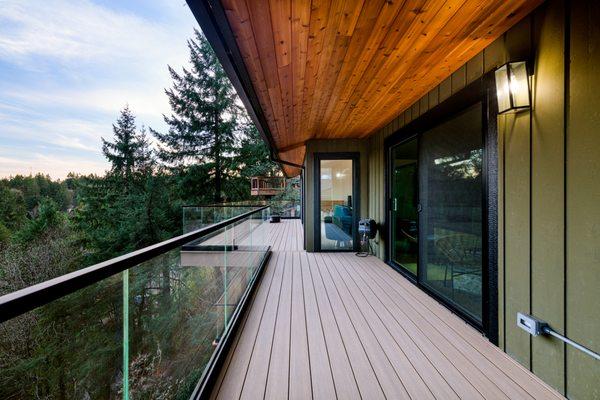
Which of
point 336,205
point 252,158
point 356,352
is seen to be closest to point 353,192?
point 336,205

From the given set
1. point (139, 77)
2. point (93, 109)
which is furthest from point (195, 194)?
point (93, 109)

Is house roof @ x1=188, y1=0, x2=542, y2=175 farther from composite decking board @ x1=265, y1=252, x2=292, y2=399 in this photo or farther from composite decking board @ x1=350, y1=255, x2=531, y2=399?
composite decking board @ x1=350, y1=255, x2=531, y2=399

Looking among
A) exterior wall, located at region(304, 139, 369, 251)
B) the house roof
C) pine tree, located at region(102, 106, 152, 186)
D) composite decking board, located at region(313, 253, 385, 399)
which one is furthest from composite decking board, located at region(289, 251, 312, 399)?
pine tree, located at region(102, 106, 152, 186)

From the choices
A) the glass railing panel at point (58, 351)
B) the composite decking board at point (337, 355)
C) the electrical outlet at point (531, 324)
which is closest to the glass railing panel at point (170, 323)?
the glass railing panel at point (58, 351)

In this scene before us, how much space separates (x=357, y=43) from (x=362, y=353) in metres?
2.33

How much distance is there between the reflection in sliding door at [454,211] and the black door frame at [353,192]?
212 cm

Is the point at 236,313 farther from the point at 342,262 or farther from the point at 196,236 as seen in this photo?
the point at 342,262

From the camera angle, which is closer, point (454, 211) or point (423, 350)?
point (423, 350)

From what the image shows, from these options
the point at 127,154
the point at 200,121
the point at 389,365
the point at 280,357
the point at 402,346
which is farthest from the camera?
the point at 127,154

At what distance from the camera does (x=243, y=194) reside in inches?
595

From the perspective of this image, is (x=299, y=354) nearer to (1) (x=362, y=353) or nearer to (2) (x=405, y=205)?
(1) (x=362, y=353)

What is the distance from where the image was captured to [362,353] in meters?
2.04

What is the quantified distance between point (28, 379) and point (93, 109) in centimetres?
3424

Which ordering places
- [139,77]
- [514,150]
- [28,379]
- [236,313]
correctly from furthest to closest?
[139,77]
[236,313]
[514,150]
[28,379]
